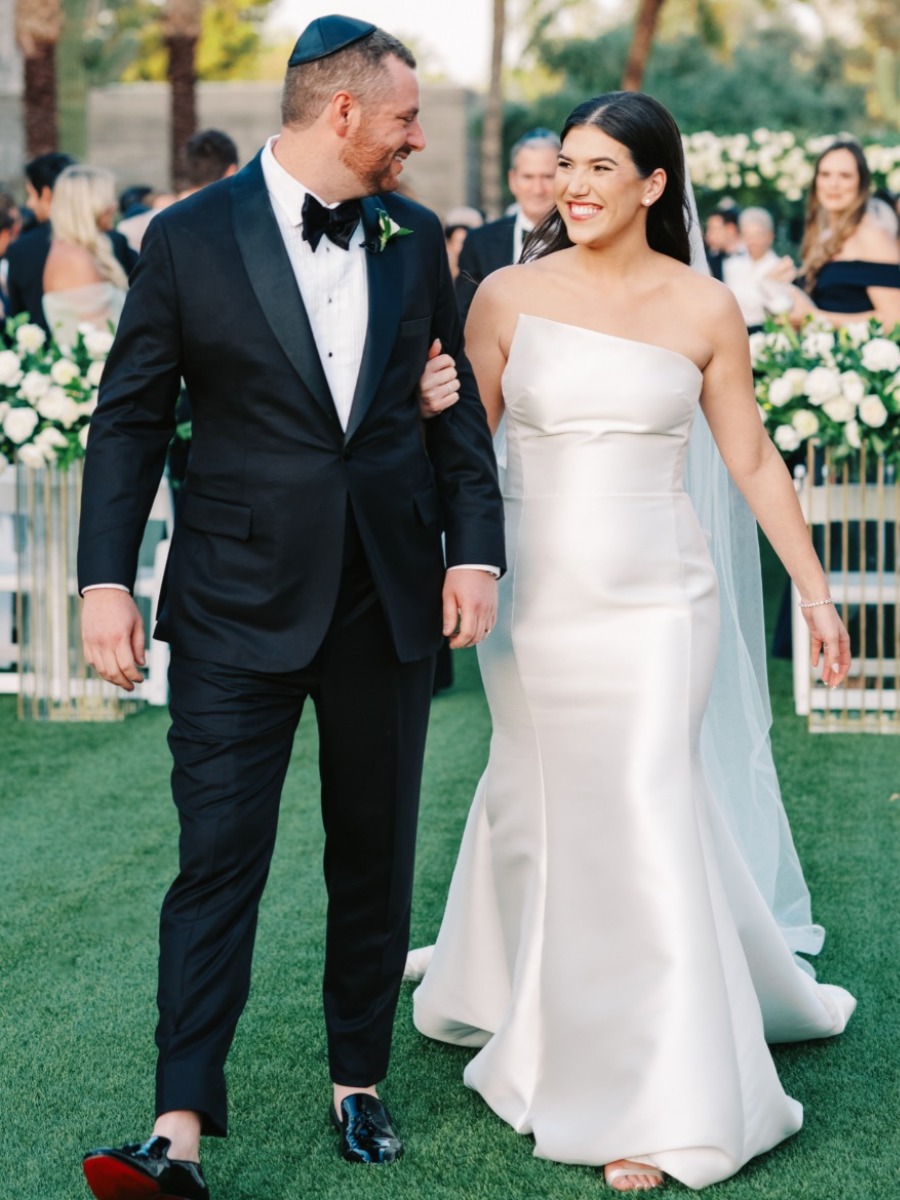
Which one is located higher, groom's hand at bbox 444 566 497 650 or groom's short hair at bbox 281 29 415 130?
groom's short hair at bbox 281 29 415 130

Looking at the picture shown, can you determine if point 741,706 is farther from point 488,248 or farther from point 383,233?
point 488,248

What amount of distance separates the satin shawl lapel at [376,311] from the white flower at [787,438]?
4.08 meters

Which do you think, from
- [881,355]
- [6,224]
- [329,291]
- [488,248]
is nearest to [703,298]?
[329,291]

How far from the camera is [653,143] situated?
374cm

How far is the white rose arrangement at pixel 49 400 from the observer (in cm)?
720

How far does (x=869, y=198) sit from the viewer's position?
8633 mm

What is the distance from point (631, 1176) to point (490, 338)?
6.12ft

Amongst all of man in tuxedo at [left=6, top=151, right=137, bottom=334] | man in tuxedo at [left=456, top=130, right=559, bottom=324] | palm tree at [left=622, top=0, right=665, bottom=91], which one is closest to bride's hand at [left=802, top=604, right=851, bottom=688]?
man in tuxedo at [left=456, top=130, right=559, bottom=324]

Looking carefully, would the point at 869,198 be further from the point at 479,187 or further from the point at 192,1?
the point at 479,187

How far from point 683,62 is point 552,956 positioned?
3772 centimetres

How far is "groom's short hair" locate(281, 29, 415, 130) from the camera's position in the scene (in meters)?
3.15

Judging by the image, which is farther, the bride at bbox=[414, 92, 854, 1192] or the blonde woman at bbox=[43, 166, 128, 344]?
the blonde woman at bbox=[43, 166, 128, 344]

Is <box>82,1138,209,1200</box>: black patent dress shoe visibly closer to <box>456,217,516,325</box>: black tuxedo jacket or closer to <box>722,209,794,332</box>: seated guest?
<box>456,217,516,325</box>: black tuxedo jacket

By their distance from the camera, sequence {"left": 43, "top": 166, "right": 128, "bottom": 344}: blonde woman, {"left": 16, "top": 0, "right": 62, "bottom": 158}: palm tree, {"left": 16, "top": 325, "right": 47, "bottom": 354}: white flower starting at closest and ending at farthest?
{"left": 16, "top": 325, "right": 47, "bottom": 354}: white flower < {"left": 43, "top": 166, "right": 128, "bottom": 344}: blonde woman < {"left": 16, "top": 0, "right": 62, "bottom": 158}: palm tree
